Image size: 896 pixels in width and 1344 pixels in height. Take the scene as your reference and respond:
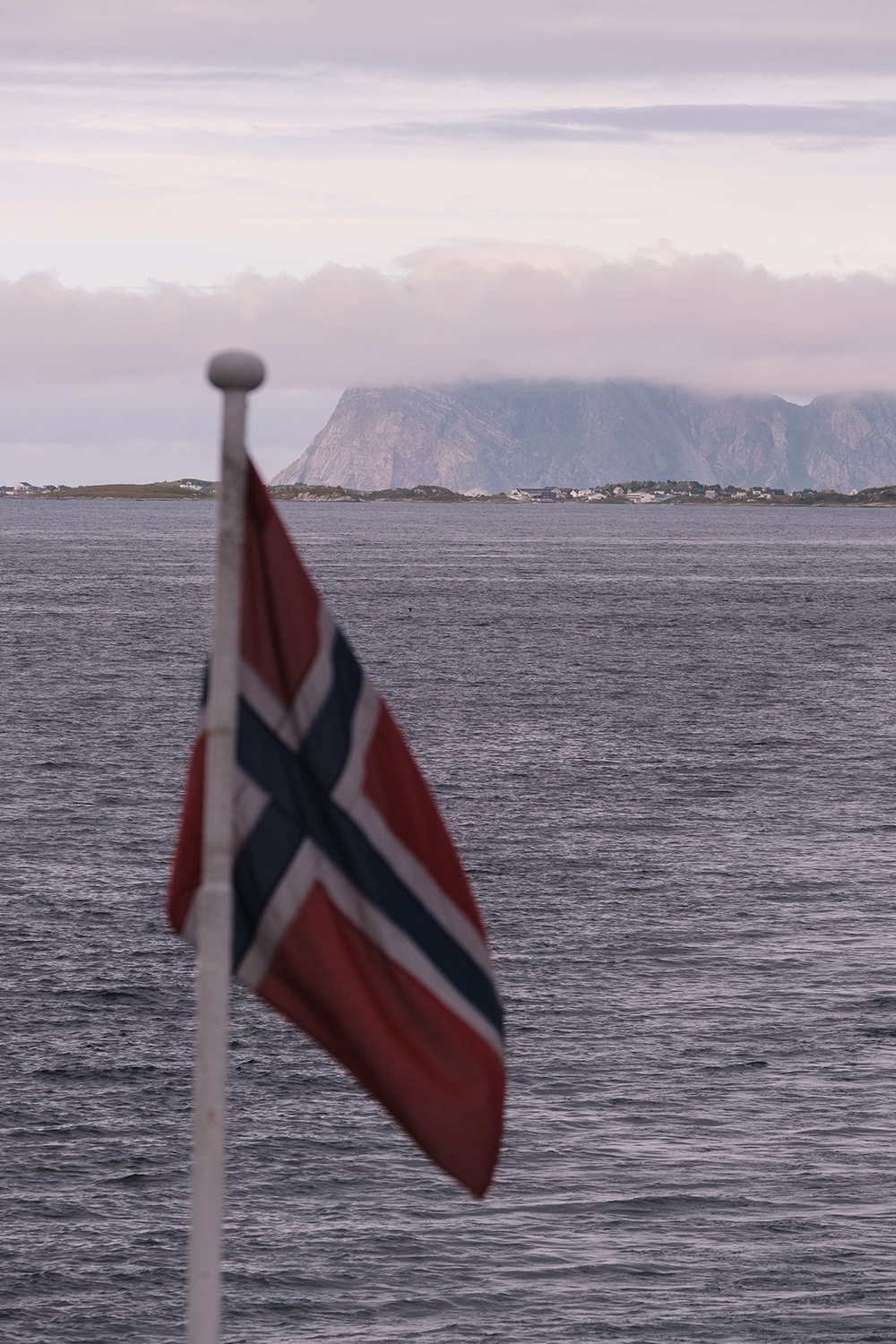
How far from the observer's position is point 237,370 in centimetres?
847

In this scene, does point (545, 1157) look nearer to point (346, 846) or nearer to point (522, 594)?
point (346, 846)

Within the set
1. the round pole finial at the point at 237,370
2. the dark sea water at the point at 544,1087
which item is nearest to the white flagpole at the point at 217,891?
the round pole finial at the point at 237,370

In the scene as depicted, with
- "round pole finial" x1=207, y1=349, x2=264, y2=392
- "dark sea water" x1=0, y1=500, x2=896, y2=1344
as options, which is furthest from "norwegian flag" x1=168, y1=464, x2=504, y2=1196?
"dark sea water" x1=0, y1=500, x2=896, y2=1344

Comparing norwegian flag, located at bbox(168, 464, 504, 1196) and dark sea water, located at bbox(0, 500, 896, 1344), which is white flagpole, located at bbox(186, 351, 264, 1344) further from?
dark sea water, located at bbox(0, 500, 896, 1344)

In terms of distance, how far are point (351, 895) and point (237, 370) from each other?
3013 millimetres

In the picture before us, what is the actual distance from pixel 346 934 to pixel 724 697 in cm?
9395

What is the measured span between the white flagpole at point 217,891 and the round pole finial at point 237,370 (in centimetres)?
10

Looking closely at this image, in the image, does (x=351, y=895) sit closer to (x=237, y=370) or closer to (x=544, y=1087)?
(x=237, y=370)

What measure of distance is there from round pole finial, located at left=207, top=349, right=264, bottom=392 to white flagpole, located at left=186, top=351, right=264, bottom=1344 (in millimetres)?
105

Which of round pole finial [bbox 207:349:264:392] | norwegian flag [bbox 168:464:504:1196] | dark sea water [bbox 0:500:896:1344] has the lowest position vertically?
dark sea water [bbox 0:500:896:1344]

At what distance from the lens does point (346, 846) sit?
9.62m

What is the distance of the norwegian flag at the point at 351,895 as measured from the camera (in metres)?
9.49

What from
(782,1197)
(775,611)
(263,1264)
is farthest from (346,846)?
(775,611)

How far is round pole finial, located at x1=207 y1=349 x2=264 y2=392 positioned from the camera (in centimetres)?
844
